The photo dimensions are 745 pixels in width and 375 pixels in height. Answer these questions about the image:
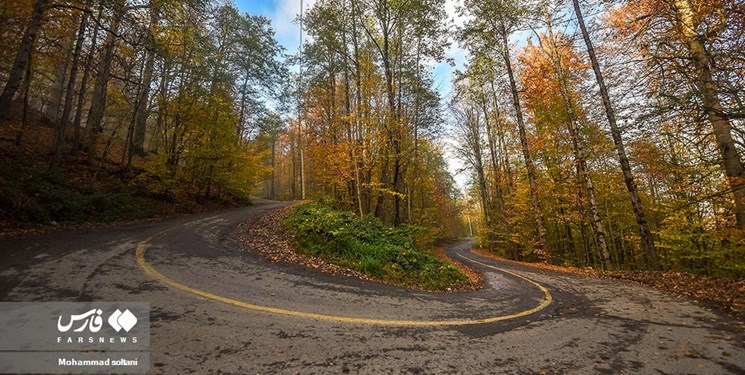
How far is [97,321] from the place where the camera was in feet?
11.9

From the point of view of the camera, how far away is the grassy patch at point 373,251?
315 inches

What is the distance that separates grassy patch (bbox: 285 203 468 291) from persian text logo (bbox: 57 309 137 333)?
16.7 ft

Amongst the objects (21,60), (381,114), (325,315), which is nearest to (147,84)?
(21,60)

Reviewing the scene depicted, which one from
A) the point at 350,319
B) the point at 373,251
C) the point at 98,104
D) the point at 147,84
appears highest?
the point at 147,84

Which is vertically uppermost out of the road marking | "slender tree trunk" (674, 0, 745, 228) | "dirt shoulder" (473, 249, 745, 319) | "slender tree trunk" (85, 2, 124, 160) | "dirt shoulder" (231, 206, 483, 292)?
"slender tree trunk" (85, 2, 124, 160)

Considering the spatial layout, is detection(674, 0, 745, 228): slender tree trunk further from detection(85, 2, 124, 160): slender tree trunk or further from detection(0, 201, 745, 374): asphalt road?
detection(85, 2, 124, 160): slender tree trunk

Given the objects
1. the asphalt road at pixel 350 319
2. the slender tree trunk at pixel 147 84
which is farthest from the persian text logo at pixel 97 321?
the slender tree trunk at pixel 147 84

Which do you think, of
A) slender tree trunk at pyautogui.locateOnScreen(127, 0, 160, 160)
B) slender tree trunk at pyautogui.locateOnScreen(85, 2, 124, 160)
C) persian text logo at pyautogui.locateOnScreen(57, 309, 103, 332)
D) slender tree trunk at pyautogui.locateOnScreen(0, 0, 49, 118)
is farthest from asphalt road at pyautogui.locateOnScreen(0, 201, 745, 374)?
slender tree trunk at pyautogui.locateOnScreen(85, 2, 124, 160)

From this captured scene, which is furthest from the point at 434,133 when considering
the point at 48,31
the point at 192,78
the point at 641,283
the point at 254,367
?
the point at 48,31

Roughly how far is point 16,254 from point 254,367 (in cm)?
759

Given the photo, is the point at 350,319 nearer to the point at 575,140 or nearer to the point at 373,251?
the point at 373,251

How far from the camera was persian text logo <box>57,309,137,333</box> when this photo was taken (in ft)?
11.3

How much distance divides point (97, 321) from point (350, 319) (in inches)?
133

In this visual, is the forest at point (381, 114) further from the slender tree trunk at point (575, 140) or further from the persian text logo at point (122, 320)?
the persian text logo at point (122, 320)
